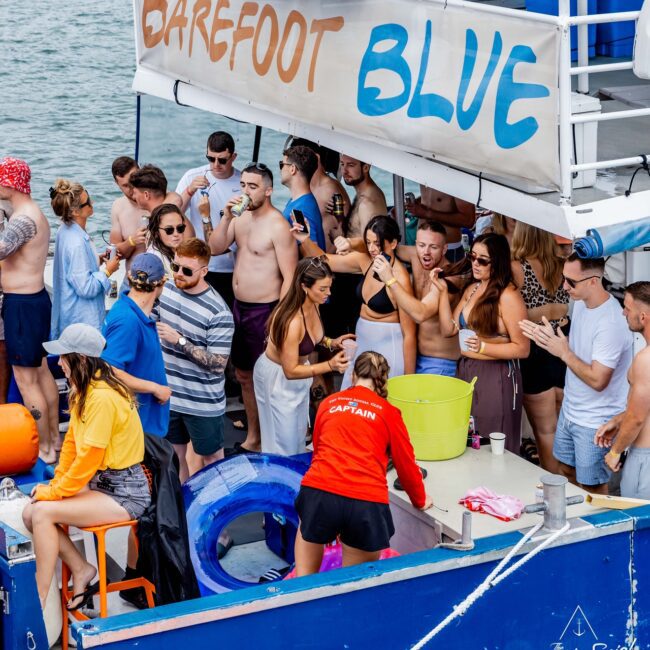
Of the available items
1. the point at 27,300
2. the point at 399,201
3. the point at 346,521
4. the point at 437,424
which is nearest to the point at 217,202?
the point at 399,201

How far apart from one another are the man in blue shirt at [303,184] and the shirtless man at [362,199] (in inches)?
9.0

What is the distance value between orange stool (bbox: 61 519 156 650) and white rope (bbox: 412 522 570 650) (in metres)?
1.35

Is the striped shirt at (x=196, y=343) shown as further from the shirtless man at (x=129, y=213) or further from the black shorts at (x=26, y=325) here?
the shirtless man at (x=129, y=213)

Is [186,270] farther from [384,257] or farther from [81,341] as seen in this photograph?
[81,341]

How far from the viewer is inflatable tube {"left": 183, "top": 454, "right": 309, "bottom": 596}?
18.4ft

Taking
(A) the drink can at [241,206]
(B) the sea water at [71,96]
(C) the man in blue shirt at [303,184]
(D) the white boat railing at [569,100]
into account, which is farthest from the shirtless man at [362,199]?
(B) the sea water at [71,96]

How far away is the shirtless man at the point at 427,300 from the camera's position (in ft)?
21.5

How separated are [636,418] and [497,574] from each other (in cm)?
106

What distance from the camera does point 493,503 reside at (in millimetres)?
5238

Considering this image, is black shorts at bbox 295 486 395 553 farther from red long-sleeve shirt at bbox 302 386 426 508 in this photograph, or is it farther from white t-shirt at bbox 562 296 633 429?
white t-shirt at bbox 562 296 633 429

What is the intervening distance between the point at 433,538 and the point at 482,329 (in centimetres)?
149

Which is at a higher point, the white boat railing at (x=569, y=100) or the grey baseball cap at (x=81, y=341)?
the white boat railing at (x=569, y=100)

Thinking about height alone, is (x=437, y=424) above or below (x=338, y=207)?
below

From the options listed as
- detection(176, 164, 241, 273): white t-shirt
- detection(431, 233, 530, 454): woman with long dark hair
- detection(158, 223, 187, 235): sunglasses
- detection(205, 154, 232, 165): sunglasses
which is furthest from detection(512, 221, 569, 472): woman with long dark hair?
detection(205, 154, 232, 165): sunglasses
